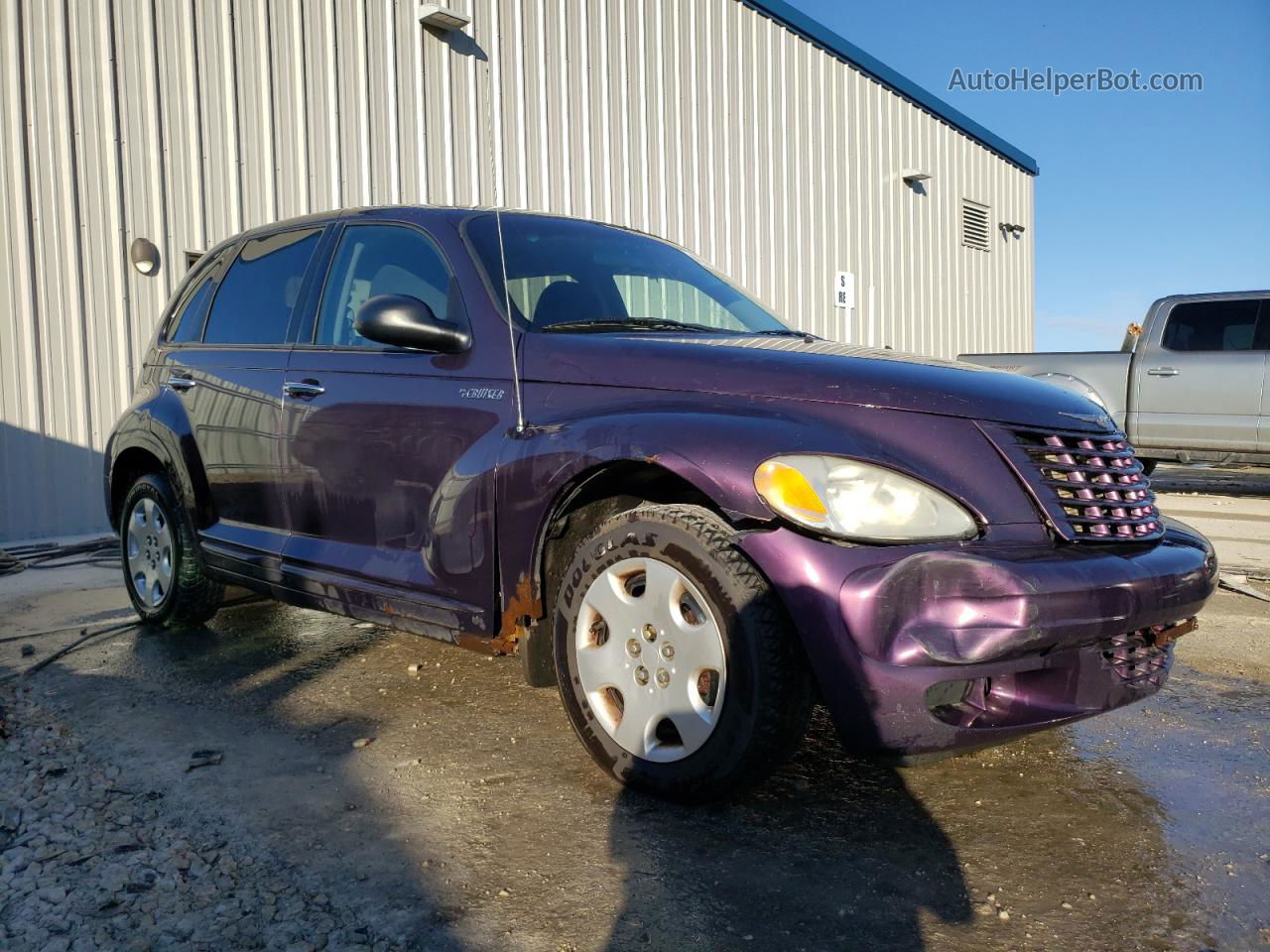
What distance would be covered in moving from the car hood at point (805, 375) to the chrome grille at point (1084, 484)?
49mm

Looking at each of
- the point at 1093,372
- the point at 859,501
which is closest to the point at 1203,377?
the point at 1093,372

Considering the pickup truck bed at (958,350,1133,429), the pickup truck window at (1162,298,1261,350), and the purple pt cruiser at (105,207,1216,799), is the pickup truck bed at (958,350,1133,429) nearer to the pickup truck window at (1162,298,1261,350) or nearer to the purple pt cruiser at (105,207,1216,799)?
the pickup truck window at (1162,298,1261,350)

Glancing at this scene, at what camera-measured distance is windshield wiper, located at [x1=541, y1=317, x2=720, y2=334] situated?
3.24 metres

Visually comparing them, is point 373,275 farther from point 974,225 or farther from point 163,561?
point 974,225

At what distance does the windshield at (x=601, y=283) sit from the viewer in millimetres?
3355

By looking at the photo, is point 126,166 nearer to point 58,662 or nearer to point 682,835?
point 58,662

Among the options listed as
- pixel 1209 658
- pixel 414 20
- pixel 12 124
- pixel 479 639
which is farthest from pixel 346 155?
pixel 1209 658

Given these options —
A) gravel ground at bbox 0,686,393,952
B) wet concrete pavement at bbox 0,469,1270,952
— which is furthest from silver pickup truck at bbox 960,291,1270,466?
gravel ground at bbox 0,686,393,952

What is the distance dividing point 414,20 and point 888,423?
8541 millimetres

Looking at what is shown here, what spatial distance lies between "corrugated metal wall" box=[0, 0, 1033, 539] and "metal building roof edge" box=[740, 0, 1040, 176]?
0.21m

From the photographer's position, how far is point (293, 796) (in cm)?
279

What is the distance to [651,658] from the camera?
8.75ft

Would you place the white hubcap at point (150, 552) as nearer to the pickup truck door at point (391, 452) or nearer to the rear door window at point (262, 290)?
the rear door window at point (262, 290)

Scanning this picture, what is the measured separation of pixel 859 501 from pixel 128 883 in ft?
6.04
